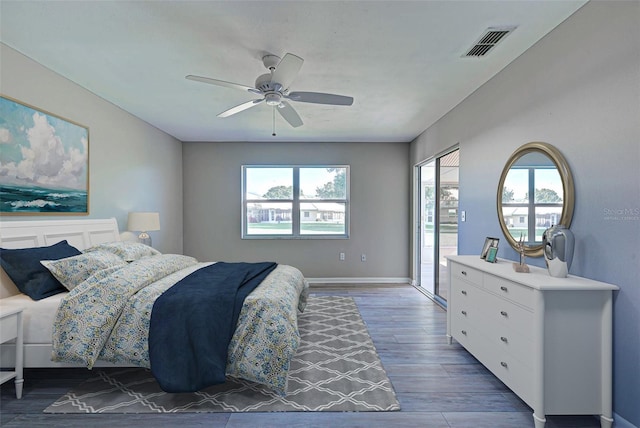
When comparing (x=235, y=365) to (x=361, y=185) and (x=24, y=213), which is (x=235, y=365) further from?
(x=361, y=185)

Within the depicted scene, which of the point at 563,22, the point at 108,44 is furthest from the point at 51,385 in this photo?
the point at 563,22

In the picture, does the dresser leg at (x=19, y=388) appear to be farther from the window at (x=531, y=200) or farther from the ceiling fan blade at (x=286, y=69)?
the window at (x=531, y=200)

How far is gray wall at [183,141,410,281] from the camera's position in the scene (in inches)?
225

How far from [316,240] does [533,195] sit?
150 inches

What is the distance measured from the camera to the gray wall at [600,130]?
170cm

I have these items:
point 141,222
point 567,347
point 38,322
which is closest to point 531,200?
point 567,347

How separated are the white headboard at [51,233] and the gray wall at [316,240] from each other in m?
2.09

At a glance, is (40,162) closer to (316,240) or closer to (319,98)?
(319,98)

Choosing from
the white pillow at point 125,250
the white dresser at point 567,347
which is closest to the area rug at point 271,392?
the white dresser at point 567,347

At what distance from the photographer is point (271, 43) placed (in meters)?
2.40


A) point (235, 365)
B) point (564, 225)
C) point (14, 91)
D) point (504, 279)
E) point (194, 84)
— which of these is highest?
point (194, 84)

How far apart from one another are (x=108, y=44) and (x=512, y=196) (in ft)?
11.5

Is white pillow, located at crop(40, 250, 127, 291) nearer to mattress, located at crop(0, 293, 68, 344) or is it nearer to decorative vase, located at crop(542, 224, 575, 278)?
mattress, located at crop(0, 293, 68, 344)

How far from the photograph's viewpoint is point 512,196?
8.80ft
